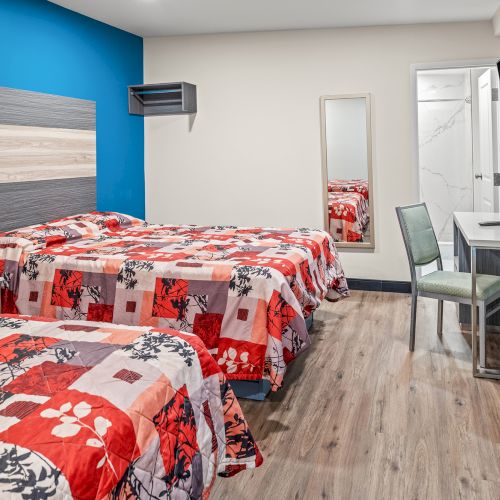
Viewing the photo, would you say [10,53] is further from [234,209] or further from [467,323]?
[467,323]

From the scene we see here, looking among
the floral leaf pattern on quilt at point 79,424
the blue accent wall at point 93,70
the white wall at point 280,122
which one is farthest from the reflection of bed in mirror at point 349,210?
the floral leaf pattern on quilt at point 79,424

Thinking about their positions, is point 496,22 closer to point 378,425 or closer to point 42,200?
point 378,425

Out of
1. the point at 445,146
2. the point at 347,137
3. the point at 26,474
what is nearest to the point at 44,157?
the point at 347,137

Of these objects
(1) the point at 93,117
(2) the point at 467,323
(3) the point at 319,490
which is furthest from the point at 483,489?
(1) the point at 93,117

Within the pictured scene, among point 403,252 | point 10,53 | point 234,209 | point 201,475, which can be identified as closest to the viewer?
point 201,475

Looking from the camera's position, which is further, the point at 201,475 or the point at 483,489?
the point at 483,489

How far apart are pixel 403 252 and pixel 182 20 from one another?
2625 millimetres

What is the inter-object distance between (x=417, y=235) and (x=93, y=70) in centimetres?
284

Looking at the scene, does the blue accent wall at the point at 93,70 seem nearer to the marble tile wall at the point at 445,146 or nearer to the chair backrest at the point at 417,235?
the chair backrest at the point at 417,235

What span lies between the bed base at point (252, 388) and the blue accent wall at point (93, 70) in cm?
205

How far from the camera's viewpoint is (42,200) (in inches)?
149

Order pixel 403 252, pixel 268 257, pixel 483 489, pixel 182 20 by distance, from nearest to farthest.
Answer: pixel 483 489 → pixel 268 257 → pixel 182 20 → pixel 403 252

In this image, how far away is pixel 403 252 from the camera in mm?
4707

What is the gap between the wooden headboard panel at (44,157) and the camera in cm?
351
